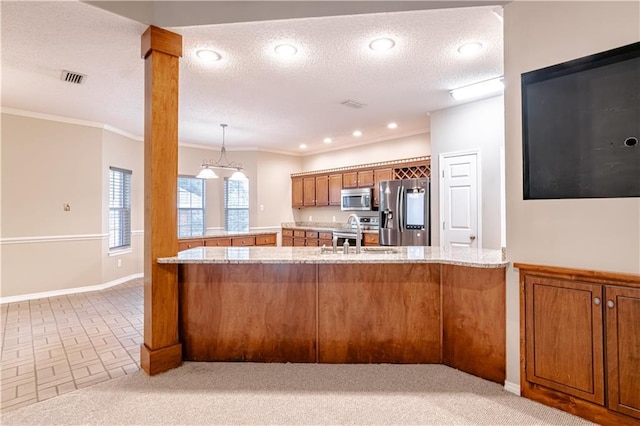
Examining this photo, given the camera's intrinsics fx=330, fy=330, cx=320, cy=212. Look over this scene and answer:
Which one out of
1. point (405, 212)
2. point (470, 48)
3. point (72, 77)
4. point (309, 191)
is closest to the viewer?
point (470, 48)

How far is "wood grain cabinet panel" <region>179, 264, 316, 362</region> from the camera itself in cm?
269

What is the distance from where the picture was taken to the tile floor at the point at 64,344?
94.0 inches

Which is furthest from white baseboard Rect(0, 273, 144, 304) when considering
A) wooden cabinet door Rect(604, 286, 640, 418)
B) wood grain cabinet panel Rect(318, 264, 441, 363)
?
wooden cabinet door Rect(604, 286, 640, 418)

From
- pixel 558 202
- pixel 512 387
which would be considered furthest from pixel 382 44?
pixel 512 387

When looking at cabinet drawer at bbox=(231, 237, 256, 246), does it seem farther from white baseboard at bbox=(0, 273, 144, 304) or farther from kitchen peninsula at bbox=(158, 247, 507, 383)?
kitchen peninsula at bbox=(158, 247, 507, 383)

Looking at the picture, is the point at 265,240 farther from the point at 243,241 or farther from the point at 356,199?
the point at 356,199

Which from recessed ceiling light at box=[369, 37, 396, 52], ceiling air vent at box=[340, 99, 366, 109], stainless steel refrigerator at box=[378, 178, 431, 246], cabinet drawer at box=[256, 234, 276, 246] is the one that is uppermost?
ceiling air vent at box=[340, 99, 366, 109]

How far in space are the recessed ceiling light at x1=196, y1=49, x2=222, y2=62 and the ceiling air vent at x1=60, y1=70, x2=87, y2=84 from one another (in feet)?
4.67

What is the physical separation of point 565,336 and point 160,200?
2.89 m

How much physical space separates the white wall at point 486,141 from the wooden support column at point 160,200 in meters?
3.42

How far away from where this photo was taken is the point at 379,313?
8.68ft

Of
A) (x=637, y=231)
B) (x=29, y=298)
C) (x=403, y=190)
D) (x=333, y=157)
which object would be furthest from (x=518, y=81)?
(x=29, y=298)

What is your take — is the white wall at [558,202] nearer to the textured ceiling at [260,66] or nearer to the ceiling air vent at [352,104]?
the textured ceiling at [260,66]

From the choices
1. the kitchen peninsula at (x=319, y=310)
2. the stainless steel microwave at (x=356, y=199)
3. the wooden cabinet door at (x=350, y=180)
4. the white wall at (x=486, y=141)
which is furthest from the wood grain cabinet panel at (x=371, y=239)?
the kitchen peninsula at (x=319, y=310)
